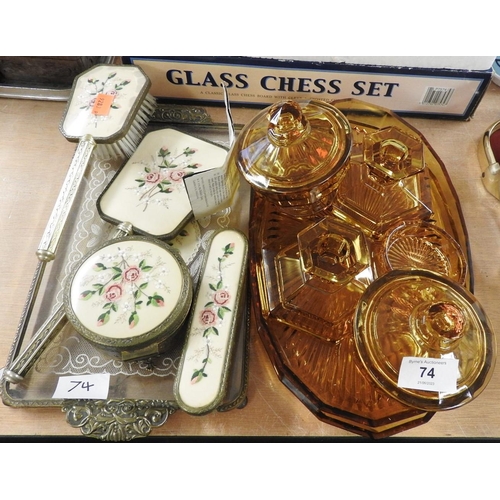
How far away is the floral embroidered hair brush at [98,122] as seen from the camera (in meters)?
0.73

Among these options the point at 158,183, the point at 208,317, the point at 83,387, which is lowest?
the point at 83,387

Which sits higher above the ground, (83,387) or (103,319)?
(103,319)

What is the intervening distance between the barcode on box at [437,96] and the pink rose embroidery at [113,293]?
694 millimetres

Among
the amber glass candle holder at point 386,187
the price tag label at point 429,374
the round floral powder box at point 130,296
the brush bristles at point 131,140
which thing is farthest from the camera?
the brush bristles at point 131,140

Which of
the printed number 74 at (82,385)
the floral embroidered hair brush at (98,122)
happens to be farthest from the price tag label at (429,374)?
the floral embroidered hair brush at (98,122)

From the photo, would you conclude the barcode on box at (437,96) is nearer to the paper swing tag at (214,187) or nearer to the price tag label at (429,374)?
the paper swing tag at (214,187)

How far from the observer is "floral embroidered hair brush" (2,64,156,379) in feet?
2.39

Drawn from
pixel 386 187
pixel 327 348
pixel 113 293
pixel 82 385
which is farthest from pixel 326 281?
pixel 82 385

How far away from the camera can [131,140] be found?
0.82 metres

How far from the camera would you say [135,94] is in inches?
31.5

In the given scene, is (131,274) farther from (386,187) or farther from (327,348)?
(386,187)

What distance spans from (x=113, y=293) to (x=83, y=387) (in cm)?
17

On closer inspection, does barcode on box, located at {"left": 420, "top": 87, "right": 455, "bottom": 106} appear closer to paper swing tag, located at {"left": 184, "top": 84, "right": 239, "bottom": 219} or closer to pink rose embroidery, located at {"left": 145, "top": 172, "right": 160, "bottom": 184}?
paper swing tag, located at {"left": 184, "top": 84, "right": 239, "bottom": 219}
